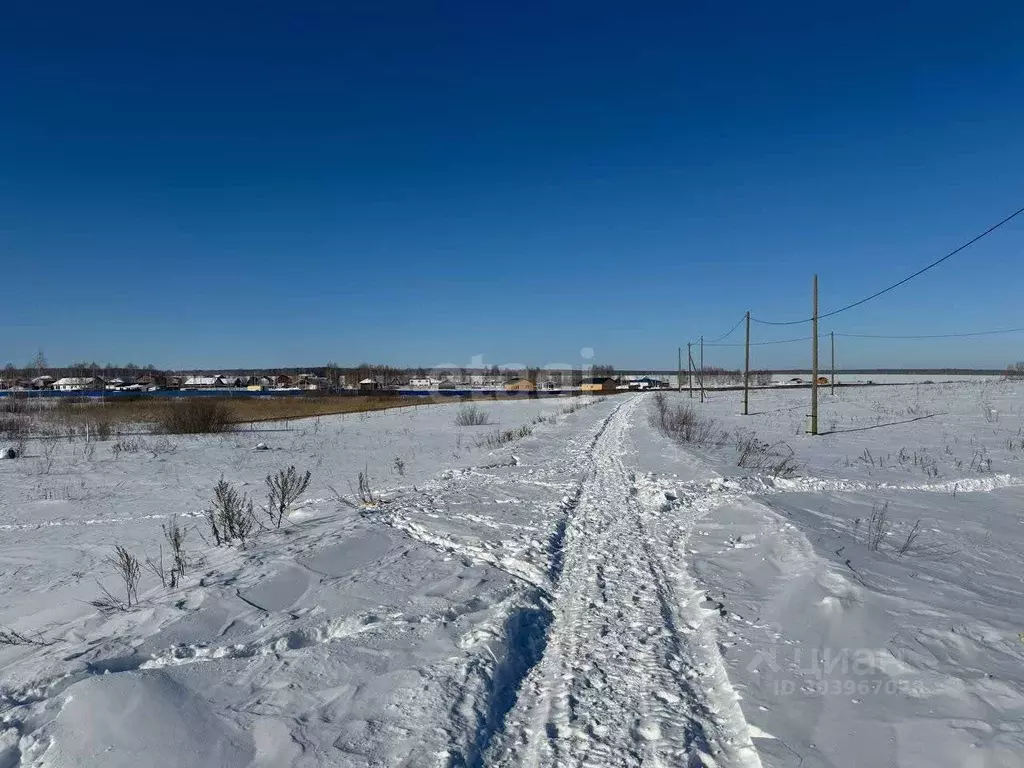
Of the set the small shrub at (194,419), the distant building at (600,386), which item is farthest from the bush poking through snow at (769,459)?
the distant building at (600,386)

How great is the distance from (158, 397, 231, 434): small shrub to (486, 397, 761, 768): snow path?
27.1 m

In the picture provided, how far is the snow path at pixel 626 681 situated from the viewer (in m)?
3.11

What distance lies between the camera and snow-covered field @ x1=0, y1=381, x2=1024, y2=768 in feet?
10.2

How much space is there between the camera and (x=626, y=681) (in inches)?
149

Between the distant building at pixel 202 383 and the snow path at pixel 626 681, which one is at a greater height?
the distant building at pixel 202 383

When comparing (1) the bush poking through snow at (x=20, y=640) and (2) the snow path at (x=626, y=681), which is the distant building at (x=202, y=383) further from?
(2) the snow path at (x=626, y=681)

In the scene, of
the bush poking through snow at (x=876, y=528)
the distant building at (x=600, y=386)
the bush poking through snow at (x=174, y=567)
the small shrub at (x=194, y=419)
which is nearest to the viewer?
the bush poking through snow at (x=174, y=567)

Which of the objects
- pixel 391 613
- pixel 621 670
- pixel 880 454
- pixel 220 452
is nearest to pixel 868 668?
pixel 621 670

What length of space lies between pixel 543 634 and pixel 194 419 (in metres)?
28.8

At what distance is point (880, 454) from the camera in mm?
16156

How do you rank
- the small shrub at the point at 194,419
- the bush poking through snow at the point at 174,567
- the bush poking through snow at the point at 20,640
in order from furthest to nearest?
the small shrub at the point at 194,419 → the bush poking through snow at the point at 174,567 → the bush poking through snow at the point at 20,640

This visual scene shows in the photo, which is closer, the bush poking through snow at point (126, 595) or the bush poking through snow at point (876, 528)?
the bush poking through snow at point (126, 595)

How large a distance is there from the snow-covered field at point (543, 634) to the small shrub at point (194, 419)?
19168mm

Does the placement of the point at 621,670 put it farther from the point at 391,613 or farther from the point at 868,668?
the point at 391,613
